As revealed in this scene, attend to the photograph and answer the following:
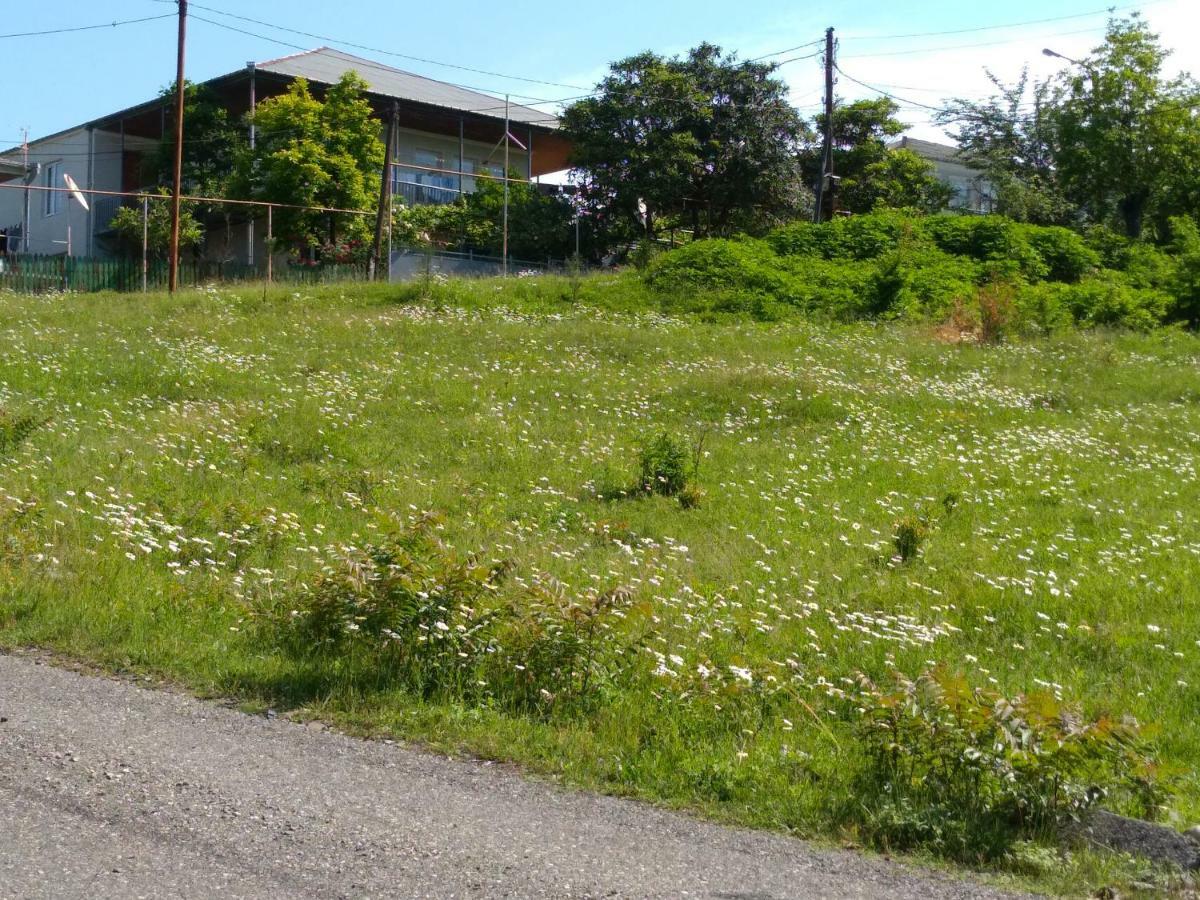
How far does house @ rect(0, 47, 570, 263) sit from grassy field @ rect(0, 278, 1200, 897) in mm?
20620

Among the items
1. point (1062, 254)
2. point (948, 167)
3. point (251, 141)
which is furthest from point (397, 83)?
point (948, 167)

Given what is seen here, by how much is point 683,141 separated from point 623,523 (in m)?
29.3

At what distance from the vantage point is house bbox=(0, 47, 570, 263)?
4169 cm

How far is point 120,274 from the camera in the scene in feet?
100

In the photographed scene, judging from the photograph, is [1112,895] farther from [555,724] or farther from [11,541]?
[11,541]

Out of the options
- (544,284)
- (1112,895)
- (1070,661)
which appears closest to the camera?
(1112,895)

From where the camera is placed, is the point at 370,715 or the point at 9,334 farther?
the point at 9,334

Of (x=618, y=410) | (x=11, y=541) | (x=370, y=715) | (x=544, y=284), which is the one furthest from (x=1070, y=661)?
(x=544, y=284)

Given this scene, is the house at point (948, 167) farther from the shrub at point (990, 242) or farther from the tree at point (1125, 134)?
the shrub at point (990, 242)

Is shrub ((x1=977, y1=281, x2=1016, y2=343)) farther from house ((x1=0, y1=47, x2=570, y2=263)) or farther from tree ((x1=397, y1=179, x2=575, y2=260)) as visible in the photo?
house ((x1=0, y1=47, x2=570, y2=263))

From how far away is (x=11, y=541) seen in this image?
826 centimetres

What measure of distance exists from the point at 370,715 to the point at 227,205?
34.5 m

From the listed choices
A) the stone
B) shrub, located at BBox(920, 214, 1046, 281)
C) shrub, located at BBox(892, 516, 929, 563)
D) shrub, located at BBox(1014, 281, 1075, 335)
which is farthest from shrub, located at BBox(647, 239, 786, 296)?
the stone

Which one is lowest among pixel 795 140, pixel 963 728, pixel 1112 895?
pixel 1112 895
